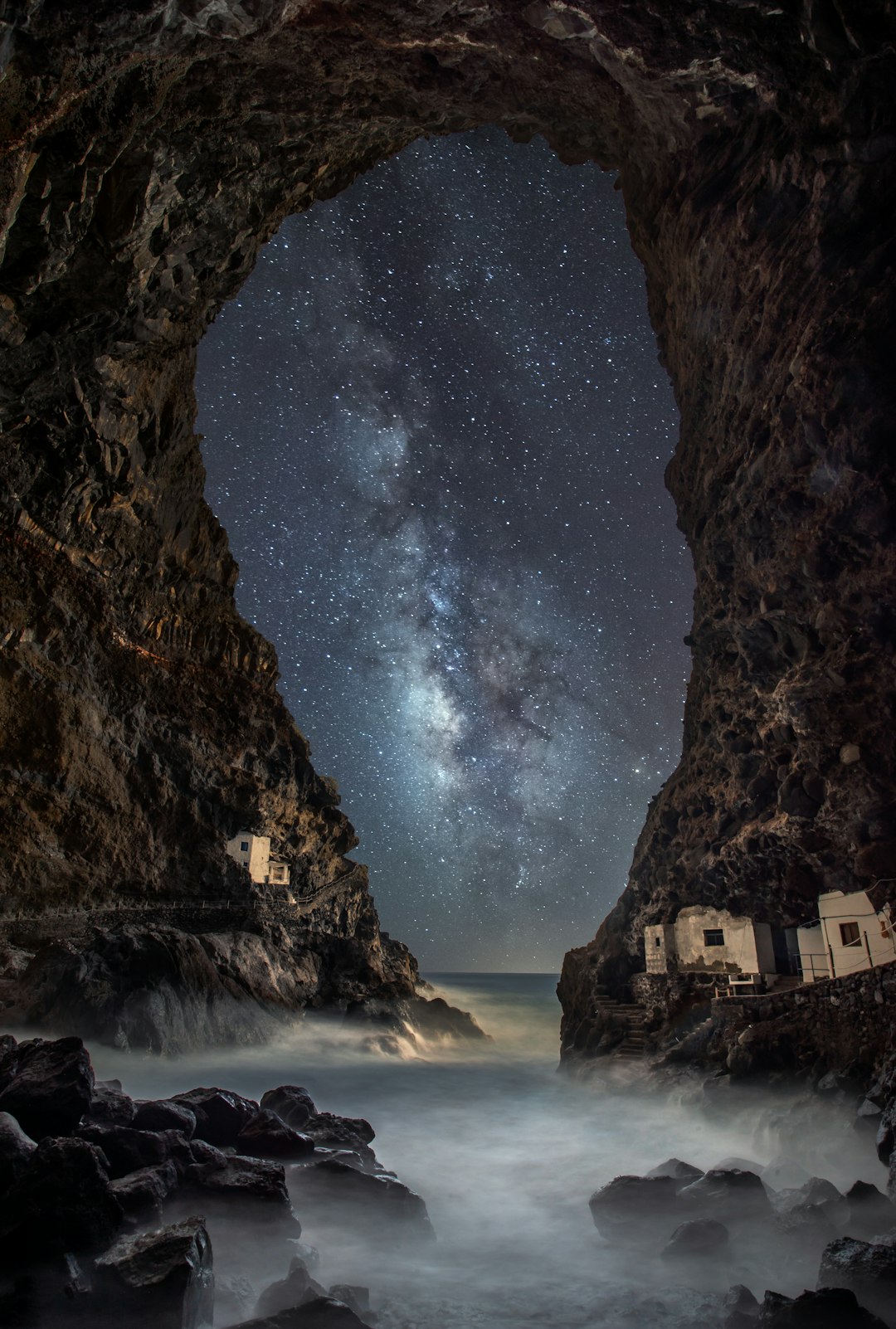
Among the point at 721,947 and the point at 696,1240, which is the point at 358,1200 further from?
the point at 721,947

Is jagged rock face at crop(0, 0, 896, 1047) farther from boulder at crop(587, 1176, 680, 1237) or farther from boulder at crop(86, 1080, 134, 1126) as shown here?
boulder at crop(86, 1080, 134, 1126)

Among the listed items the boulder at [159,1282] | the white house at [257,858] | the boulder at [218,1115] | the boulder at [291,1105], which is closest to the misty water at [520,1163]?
the boulder at [159,1282]

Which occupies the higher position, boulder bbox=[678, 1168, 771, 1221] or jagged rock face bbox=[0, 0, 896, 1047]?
jagged rock face bbox=[0, 0, 896, 1047]

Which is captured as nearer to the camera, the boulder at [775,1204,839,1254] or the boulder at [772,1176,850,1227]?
the boulder at [775,1204,839,1254]

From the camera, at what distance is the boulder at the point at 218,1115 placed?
1084 centimetres

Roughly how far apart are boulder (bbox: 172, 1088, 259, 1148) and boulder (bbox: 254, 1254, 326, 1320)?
13.9 feet

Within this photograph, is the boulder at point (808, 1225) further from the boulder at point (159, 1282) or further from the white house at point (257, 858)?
the white house at point (257, 858)

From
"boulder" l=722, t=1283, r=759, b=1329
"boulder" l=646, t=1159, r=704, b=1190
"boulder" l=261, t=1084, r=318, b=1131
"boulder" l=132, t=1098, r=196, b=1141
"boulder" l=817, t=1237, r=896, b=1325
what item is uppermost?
"boulder" l=132, t=1098, r=196, b=1141

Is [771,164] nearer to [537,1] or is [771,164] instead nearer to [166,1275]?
[537,1]

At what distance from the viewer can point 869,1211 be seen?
940 cm

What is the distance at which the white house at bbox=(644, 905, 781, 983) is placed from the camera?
76.1 ft

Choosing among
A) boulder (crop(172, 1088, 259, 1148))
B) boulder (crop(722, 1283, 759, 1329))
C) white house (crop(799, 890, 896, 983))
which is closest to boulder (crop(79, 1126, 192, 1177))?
boulder (crop(172, 1088, 259, 1148))

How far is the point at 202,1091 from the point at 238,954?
1495cm

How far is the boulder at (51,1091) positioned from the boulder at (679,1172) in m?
8.49
